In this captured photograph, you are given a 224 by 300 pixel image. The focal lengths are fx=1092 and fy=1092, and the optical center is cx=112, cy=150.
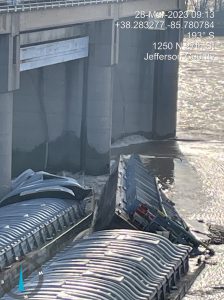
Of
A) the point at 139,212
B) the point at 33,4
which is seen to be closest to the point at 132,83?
the point at 33,4

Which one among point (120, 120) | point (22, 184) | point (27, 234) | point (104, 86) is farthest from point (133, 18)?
point (27, 234)

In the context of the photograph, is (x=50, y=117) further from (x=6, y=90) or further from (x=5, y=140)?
(x=6, y=90)

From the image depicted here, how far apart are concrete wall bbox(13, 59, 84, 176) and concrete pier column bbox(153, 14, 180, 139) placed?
9248 millimetres

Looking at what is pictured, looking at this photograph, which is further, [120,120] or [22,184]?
[120,120]

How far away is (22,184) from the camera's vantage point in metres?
35.5

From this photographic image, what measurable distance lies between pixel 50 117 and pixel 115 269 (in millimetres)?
20783

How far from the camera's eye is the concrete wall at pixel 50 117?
44.4 m

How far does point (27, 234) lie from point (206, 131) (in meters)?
28.8

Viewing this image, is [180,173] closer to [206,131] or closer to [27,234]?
[206,131]

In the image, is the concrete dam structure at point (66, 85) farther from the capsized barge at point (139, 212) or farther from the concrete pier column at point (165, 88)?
the capsized barge at point (139, 212)

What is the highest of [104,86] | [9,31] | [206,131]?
[9,31]

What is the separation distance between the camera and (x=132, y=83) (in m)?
53.0

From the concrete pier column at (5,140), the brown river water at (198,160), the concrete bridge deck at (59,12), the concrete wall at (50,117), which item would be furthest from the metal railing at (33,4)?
the brown river water at (198,160)

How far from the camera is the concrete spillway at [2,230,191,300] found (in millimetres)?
22875
